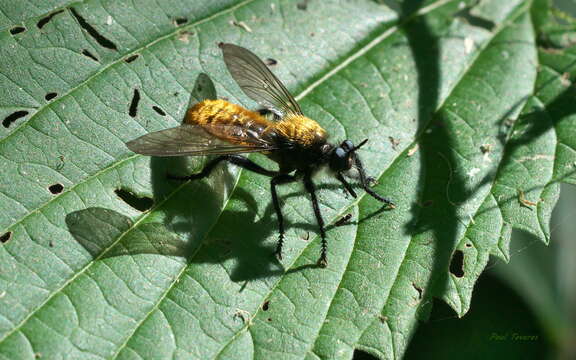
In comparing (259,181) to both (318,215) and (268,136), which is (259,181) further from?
(318,215)

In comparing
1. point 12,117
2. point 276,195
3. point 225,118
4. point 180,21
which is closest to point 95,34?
point 180,21

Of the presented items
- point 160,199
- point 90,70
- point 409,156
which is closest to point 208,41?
point 90,70

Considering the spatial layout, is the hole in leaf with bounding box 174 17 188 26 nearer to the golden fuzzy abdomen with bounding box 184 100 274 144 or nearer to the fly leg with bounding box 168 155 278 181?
the golden fuzzy abdomen with bounding box 184 100 274 144

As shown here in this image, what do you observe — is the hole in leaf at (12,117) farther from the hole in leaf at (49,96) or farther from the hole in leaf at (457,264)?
the hole in leaf at (457,264)

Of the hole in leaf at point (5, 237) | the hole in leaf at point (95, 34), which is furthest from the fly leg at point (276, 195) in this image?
the hole in leaf at point (5, 237)

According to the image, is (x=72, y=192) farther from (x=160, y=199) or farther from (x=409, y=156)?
(x=409, y=156)
